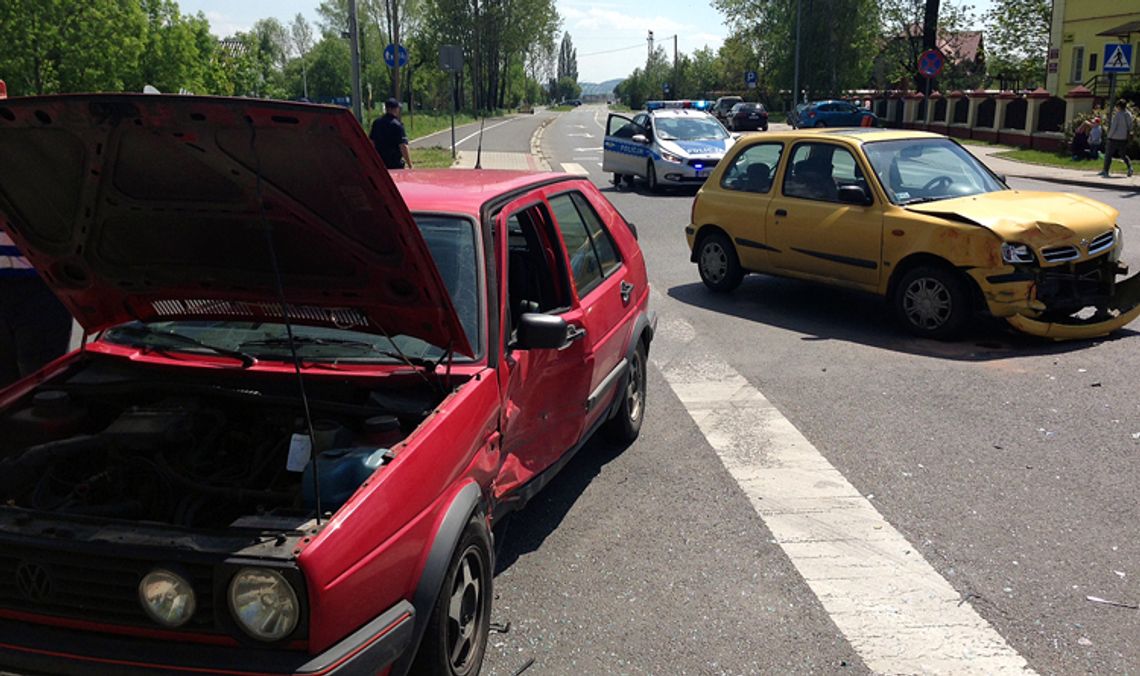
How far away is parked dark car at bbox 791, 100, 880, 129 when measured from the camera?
42.8m

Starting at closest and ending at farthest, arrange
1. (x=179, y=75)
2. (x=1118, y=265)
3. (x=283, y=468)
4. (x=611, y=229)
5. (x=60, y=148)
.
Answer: (x=60, y=148), (x=283, y=468), (x=611, y=229), (x=1118, y=265), (x=179, y=75)

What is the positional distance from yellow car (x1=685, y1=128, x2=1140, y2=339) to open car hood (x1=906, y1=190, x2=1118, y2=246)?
0.01 meters

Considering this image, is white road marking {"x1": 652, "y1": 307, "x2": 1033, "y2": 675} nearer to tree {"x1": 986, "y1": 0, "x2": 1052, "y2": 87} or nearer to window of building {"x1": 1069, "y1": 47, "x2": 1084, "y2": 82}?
window of building {"x1": 1069, "y1": 47, "x2": 1084, "y2": 82}

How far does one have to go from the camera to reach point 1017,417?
20.7ft

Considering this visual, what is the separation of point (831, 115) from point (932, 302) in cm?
3686

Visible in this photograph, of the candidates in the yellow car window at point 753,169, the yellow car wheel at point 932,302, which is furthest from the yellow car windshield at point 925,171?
the yellow car window at point 753,169

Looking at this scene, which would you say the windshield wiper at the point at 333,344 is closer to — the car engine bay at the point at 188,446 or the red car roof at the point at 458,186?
the car engine bay at the point at 188,446

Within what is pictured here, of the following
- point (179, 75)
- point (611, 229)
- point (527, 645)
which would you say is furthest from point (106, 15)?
point (527, 645)

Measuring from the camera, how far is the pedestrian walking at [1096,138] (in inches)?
1083

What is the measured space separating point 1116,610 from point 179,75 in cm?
4298

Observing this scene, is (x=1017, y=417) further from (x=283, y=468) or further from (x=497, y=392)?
(x=283, y=468)

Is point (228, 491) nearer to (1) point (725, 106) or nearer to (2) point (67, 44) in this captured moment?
(2) point (67, 44)

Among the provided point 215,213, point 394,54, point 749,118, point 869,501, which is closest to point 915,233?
point 869,501

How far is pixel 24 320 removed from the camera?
17.9 feet
